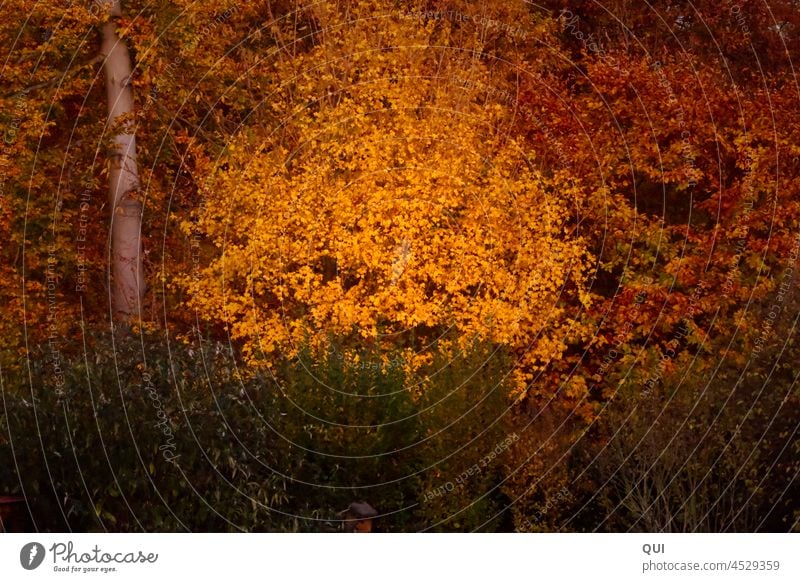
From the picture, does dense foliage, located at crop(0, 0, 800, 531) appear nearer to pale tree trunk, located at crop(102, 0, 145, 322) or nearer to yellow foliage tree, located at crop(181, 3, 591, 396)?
yellow foliage tree, located at crop(181, 3, 591, 396)

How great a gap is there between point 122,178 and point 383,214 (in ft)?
12.9

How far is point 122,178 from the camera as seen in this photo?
18062 millimetres

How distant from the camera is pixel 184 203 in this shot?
19156mm

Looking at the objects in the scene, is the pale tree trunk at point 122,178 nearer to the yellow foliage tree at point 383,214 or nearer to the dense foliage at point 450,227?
the dense foliage at point 450,227

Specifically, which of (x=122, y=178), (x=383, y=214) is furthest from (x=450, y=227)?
(x=122, y=178)

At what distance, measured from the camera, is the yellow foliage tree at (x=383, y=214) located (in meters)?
18.7

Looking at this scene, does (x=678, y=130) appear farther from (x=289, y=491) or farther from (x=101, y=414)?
(x=101, y=414)

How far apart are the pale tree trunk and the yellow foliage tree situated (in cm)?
115

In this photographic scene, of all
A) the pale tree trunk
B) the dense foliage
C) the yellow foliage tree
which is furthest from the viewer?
the yellow foliage tree

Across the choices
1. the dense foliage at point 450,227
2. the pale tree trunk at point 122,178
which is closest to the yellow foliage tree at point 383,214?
the dense foliage at point 450,227

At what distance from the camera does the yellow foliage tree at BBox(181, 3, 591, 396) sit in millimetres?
18734

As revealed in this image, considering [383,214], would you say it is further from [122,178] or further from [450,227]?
[122,178]

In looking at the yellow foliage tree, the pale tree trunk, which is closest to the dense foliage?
the yellow foliage tree
